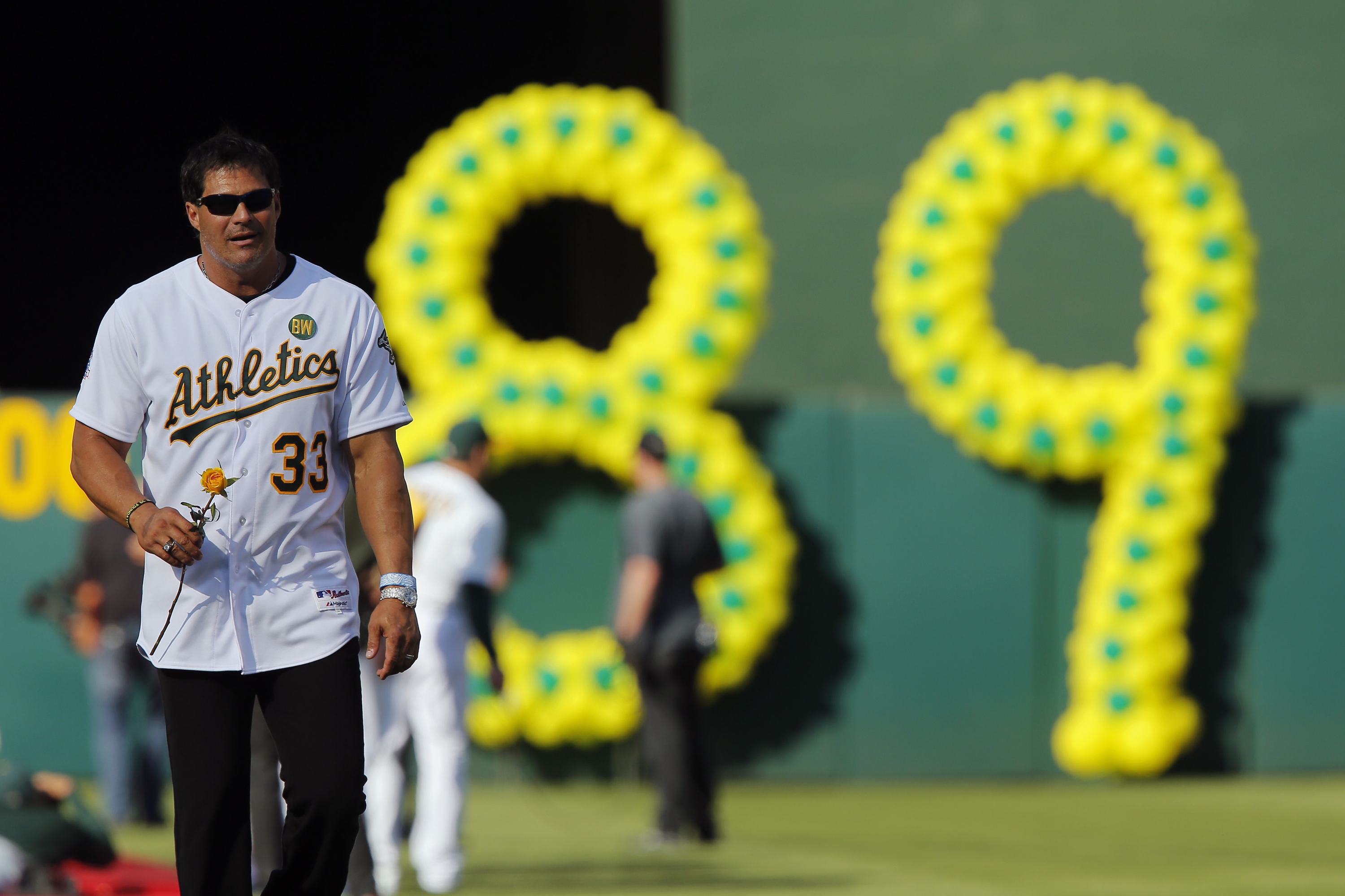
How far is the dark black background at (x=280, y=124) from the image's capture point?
18516mm

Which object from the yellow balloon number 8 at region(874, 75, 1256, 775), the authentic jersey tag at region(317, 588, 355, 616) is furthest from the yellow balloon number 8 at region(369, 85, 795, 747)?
the authentic jersey tag at region(317, 588, 355, 616)

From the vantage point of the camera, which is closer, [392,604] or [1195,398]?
[392,604]

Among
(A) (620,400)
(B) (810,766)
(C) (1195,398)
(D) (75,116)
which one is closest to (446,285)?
(A) (620,400)

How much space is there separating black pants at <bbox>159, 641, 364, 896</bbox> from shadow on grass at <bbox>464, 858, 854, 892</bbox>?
3.80m

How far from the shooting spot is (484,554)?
7594 mm

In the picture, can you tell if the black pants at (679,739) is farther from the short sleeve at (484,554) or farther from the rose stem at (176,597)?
the rose stem at (176,597)

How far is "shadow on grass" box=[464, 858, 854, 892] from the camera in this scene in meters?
7.73

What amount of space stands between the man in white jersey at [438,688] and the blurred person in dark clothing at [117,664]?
2.91 meters

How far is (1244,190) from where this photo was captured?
14.0 m

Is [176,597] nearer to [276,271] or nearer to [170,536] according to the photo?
[170,536]

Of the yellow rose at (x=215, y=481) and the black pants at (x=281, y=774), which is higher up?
the yellow rose at (x=215, y=481)

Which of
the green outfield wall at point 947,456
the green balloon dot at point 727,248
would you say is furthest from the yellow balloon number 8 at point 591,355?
the green outfield wall at point 947,456

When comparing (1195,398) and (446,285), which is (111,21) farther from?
(1195,398)

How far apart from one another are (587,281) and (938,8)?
6216 mm
